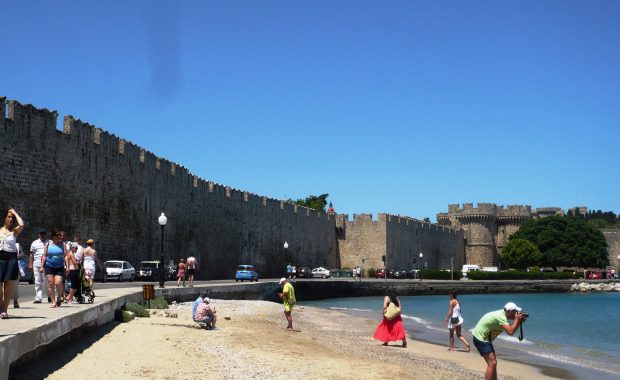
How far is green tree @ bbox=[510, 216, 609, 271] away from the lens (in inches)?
3575

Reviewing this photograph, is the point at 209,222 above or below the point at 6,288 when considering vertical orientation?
above

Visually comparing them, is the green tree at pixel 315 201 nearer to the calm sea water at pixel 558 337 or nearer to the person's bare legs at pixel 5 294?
the calm sea water at pixel 558 337

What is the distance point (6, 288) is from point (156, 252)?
90.7 feet

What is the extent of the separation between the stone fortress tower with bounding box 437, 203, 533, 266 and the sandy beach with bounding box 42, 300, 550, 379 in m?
74.2

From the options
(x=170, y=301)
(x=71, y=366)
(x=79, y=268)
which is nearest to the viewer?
(x=71, y=366)

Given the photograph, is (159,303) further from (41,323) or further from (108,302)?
(41,323)

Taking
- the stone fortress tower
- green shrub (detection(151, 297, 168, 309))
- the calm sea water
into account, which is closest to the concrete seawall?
green shrub (detection(151, 297, 168, 309))

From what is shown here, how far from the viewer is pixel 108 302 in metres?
13.7

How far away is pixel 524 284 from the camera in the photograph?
6725cm

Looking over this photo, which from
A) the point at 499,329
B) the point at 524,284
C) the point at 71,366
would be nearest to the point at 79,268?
the point at 71,366

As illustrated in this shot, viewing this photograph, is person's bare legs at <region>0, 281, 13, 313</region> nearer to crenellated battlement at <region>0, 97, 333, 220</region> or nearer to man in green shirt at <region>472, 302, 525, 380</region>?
man in green shirt at <region>472, 302, 525, 380</region>

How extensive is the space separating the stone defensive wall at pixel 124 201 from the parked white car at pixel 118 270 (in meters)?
1.07

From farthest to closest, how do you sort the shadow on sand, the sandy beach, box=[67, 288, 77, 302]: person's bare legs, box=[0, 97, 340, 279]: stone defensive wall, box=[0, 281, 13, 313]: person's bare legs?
box=[0, 97, 340, 279]: stone defensive wall → box=[67, 288, 77, 302]: person's bare legs → the sandy beach → box=[0, 281, 13, 313]: person's bare legs → the shadow on sand

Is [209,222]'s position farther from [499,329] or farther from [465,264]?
[465,264]
